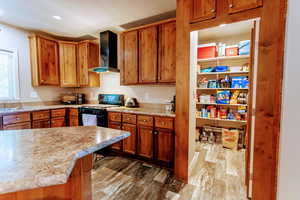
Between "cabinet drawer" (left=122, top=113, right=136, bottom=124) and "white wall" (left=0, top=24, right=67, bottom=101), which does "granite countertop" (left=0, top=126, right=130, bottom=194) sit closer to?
"cabinet drawer" (left=122, top=113, right=136, bottom=124)

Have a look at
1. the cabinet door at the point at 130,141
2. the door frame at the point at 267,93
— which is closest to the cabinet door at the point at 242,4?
the door frame at the point at 267,93

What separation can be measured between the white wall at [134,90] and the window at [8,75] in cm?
144

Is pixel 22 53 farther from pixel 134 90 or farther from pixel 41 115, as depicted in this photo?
pixel 134 90

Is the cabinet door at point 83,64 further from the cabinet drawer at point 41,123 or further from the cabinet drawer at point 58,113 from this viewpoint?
the cabinet drawer at point 41,123

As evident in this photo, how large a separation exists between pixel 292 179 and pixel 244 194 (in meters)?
1.42

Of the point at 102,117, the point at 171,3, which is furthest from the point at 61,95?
the point at 171,3

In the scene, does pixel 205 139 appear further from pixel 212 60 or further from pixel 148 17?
pixel 148 17

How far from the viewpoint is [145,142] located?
2408mm

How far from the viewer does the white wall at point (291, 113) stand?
64 centimetres

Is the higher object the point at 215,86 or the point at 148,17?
the point at 148,17

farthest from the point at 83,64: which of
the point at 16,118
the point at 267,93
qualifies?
the point at 267,93

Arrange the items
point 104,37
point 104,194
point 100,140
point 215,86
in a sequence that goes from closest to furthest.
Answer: point 100,140 < point 104,194 < point 104,37 < point 215,86

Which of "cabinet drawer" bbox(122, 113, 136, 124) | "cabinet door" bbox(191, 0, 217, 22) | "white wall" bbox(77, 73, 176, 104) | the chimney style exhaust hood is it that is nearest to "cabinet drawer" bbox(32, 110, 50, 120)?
"white wall" bbox(77, 73, 176, 104)

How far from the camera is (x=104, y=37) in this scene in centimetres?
305
